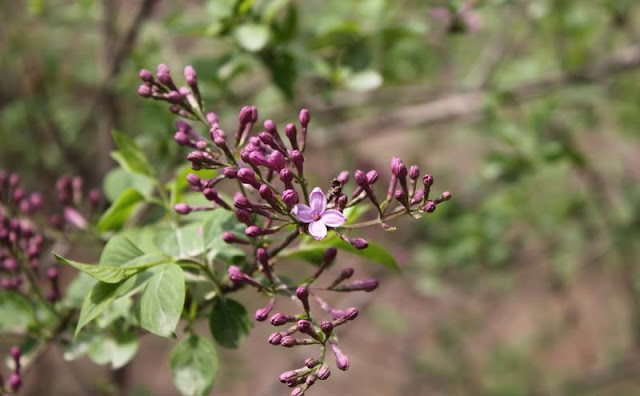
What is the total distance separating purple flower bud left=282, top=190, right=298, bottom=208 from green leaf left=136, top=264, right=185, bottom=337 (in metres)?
0.23

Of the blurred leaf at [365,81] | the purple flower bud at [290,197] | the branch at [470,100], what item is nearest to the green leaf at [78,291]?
the purple flower bud at [290,197]

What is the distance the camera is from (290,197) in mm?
1019

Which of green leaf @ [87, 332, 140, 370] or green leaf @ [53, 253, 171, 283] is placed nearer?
green leaf @ [53, 253, 171, 283]

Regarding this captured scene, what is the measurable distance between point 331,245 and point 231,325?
9.9 inches

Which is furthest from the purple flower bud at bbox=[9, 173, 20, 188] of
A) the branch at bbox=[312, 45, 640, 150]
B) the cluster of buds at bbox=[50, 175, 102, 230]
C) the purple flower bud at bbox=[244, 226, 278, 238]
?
the branch at bbox=[312, 45, 640, 150]

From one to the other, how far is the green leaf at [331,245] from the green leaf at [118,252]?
0.29 m

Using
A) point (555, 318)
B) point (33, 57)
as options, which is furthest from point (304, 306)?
point (555, 318)

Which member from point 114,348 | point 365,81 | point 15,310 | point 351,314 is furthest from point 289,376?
point 365,81

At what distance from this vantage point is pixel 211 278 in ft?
4.07

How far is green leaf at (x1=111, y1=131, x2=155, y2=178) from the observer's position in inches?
54.8

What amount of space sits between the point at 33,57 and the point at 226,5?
1.67 m

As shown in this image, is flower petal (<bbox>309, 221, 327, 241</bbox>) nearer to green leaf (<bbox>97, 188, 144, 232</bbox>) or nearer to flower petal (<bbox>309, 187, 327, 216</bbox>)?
flower petal (<bbox>309, 187, 327, 216</bbox>)

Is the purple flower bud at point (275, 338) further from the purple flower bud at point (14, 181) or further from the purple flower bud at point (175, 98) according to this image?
→ the purple flower bud at point (14, 181)

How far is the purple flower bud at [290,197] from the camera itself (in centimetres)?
101
